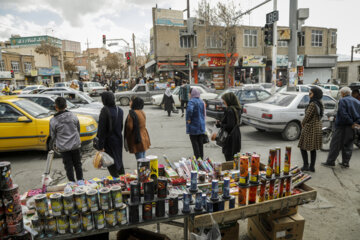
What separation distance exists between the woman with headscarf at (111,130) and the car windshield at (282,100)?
5.98 metres

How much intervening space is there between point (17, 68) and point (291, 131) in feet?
162

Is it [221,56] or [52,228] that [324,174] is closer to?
[52,228]

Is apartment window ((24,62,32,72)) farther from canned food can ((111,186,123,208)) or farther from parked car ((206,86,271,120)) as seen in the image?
canned food can ((111,186,123,208))

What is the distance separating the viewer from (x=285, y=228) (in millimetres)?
3029

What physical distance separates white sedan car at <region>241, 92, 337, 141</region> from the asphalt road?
45cm

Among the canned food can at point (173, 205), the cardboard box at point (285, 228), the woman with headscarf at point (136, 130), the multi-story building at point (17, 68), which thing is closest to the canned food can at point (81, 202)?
the canned food can at point (173, 205)

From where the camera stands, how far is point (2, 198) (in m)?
2.17

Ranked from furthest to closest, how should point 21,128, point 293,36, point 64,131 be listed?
point 293,36
point 21,128
point 64,131

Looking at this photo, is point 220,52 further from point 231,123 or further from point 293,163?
point 231,123

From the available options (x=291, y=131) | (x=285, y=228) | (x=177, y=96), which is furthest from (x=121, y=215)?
(x=177, y=96)

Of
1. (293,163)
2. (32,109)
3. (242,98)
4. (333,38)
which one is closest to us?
(293,163)

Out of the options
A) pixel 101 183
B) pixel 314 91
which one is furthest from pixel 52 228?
pixel 314 91

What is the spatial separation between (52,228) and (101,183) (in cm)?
86

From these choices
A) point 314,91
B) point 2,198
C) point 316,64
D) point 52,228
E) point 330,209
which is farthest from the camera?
point 316,64
